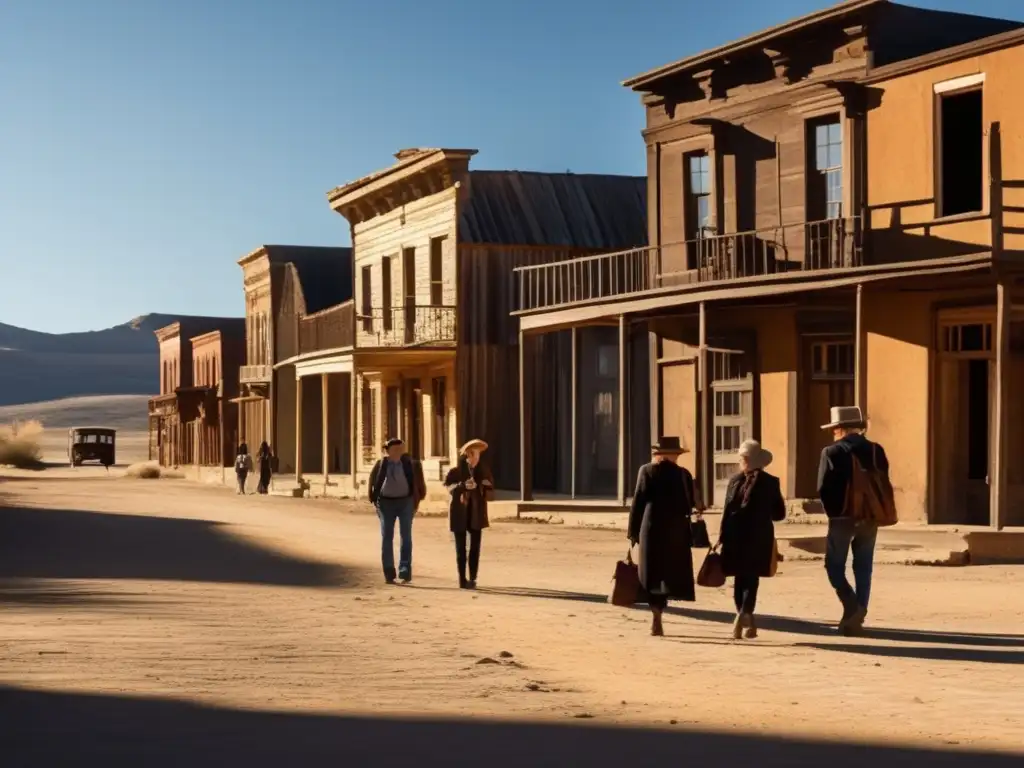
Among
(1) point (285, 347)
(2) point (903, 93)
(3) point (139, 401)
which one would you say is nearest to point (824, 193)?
(2) point (903, 93)

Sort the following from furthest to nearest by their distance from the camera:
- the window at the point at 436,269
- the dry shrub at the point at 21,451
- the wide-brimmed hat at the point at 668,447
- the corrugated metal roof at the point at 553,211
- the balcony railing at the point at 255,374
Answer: the dry shrub at the point at 21,451
the balcony railing at the point at 255,374
the window at the point at 436,269
the corrugated metal roof at the point at 553,211
the wide-brimmed hat at the point at 668,447

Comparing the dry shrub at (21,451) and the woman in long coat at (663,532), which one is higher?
the woman in long coat at (663,532)

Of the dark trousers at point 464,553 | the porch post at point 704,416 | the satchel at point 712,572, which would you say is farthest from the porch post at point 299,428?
the satchel at point 712,572

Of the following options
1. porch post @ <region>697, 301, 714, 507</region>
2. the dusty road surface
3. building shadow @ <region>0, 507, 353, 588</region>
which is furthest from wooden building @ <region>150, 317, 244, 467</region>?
the dusty road surface

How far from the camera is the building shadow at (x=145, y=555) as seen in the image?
20734 mm

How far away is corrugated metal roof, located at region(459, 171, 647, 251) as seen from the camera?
39688 millimetres

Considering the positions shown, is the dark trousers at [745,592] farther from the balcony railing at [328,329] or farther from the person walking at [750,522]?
the balcony railing at [328,329]

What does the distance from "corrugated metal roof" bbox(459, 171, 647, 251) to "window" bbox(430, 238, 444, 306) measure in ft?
4.71

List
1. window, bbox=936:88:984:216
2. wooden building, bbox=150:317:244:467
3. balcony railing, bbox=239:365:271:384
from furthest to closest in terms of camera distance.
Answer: wooden building, bbox=150:317:244:467 < balcony railing, bbox=239:365:271:384 < window, bbox=936:88:984:216

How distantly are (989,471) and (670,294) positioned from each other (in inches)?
231

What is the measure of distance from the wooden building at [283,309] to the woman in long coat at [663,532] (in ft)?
133

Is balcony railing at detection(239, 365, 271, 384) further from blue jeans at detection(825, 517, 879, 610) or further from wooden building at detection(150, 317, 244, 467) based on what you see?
blue jeans at detection(825, 517, 879, 610)

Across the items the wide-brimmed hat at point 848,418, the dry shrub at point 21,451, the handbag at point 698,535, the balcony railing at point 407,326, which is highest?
the balcony railing at point 407,326

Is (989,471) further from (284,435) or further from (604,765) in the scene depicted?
(284,435)
